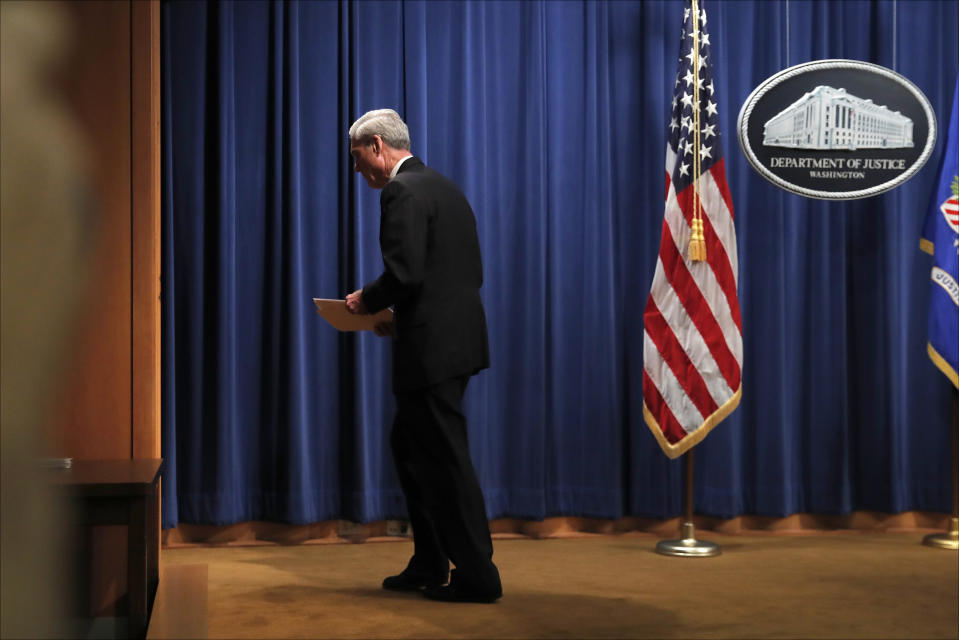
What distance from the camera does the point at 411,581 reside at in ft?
9.54

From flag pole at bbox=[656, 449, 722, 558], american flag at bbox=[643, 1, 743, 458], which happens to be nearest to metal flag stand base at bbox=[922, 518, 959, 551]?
flag pole at bbox=[656, 449, 722, 558]

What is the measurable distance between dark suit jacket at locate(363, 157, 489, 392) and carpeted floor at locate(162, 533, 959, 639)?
2.08ft

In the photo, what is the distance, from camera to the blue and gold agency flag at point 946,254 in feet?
12.2

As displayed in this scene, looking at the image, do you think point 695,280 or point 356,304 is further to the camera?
point 695,280

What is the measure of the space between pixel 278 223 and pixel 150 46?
1.17m

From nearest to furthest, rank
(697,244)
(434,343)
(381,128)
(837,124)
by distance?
(434,343), (381,128), (697,244), (837,124)

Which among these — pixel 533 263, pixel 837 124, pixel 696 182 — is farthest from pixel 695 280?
pixel 837 124

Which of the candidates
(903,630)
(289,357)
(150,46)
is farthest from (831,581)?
(150,46)

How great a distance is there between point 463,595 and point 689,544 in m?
1.14

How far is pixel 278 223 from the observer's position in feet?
12.1

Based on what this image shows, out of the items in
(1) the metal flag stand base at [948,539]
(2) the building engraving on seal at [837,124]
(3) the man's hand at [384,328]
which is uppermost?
(2) the building engraving on seal at [837,124]

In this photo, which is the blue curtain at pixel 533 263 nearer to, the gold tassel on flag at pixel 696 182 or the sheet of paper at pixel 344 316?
the gold tassel on flag at pixel 696 182

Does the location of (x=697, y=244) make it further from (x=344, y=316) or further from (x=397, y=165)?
(x=344, y=316)

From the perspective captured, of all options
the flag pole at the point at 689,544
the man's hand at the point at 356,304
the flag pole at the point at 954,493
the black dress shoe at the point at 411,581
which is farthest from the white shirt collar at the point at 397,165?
the flag pole at the point at 954,493
